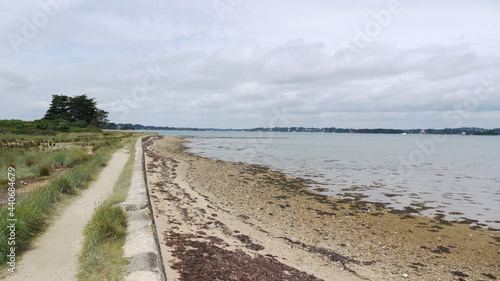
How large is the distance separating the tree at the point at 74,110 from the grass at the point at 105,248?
76945mm

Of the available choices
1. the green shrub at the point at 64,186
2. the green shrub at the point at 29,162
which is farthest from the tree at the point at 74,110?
the green shrub at the point at 64,186

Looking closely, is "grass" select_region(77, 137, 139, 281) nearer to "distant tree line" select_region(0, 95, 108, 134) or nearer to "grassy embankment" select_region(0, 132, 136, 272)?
"grassy embankment" select_region(0, 132, 136, 272)

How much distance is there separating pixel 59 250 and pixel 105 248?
1.00 m

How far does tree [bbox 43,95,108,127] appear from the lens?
74125 mm

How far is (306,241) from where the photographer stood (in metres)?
7.99

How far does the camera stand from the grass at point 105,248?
4125 millimetres

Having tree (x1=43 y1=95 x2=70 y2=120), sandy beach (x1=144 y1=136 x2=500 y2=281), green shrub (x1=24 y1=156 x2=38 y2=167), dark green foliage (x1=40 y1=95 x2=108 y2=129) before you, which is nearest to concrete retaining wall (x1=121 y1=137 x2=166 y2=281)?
sandy beach (x1=144 y1=136 x2=500 y2=281)

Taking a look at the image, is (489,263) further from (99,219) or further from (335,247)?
(99,219)

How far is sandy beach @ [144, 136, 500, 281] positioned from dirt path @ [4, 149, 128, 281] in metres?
1.45


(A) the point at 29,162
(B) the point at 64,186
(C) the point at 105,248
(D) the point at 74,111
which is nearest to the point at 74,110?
(D) the point at 74,111

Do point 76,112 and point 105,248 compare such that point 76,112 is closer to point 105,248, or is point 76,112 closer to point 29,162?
point 29,162

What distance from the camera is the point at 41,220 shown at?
629 centimetres

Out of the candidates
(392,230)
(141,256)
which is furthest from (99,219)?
(392,230)

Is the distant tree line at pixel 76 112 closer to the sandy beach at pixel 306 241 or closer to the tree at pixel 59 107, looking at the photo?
the tree at pixel 59 107
